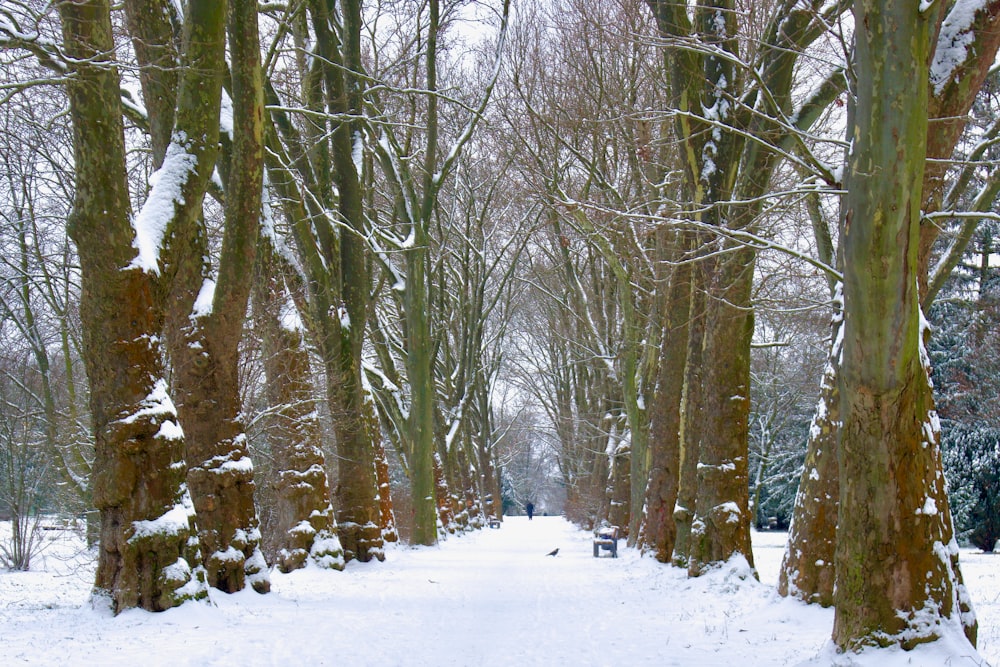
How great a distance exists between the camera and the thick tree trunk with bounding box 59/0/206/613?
717 cm

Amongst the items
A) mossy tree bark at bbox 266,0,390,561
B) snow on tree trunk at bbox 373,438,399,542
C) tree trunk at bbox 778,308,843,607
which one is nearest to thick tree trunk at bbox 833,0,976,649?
tree trunk at bbox 778,308,843,607

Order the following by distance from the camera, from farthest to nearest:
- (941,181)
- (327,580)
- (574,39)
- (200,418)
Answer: (574,39)
(327,580)
(200,418)
(941,181)

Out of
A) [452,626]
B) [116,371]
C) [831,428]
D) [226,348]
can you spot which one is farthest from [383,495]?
[831,428]

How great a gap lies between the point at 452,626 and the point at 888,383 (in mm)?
4859

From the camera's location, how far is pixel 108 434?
7.20 meters

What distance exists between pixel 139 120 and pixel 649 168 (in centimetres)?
1057

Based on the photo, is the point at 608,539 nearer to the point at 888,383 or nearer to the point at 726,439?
the point at 726,439

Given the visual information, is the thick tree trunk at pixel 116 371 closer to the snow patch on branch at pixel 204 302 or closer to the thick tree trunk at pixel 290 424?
the snow patch on branch at pixel 204 302

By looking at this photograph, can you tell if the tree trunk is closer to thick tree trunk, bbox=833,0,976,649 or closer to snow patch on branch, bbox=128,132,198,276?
thick tree trunk, bbox=833,0,976,649

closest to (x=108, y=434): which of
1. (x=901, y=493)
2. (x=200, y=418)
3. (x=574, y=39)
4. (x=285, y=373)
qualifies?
(x=200, y=418)

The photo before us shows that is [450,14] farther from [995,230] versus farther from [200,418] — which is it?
[995,230]

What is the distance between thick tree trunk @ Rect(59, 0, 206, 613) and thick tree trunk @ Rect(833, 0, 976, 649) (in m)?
5.37

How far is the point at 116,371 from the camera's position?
725cm

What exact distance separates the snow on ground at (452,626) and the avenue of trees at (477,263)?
0.43 meters
